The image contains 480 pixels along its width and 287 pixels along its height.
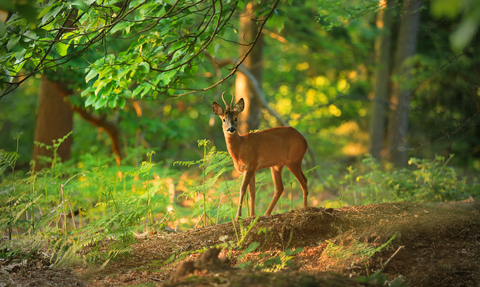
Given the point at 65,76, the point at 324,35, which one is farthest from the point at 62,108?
the point at 324,35

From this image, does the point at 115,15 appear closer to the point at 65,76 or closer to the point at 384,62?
the point at 65,76

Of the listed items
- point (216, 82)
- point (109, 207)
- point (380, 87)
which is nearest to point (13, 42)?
point (109, 207)

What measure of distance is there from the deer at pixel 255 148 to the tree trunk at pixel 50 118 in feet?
17.6

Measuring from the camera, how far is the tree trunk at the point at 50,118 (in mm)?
8266

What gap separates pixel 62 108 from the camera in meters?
8.51

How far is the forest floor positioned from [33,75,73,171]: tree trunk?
518 centimetres

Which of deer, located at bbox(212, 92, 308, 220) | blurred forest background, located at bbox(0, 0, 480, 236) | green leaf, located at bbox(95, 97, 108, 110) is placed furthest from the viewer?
deer, located at bbox(212, 92, 308, 220)

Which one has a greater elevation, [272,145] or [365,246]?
[272,145]

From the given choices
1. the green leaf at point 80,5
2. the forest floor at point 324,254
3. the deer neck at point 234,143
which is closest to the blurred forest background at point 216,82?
the green leaf at point 80,5

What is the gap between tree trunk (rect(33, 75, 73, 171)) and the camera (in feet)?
27.1

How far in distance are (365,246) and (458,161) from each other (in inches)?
507

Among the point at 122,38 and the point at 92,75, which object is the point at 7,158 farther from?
the point at 122,38

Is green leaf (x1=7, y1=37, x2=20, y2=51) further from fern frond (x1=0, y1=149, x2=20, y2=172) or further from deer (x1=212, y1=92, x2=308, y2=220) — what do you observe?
deer (x1=212, y1=92, x2=308, y2=220)

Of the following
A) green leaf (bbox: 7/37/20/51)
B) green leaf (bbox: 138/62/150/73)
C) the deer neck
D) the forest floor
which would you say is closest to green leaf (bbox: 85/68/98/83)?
green leaf (bbox: 138/62/150/73)
